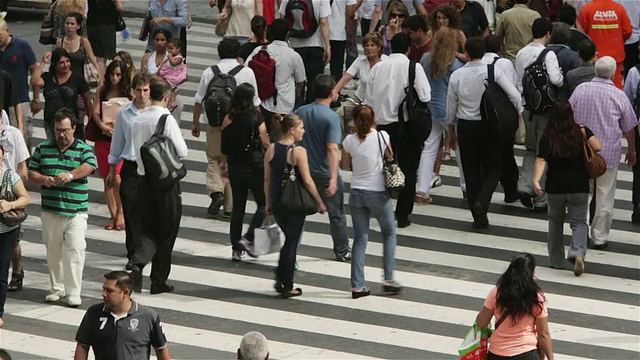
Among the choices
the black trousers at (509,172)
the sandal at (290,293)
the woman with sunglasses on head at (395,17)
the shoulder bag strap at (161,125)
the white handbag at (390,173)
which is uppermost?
the woman with sunglasses on head at (395,17)

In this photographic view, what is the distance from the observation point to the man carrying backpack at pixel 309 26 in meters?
19.0

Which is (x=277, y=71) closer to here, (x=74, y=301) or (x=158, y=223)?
(x=158, y=223)

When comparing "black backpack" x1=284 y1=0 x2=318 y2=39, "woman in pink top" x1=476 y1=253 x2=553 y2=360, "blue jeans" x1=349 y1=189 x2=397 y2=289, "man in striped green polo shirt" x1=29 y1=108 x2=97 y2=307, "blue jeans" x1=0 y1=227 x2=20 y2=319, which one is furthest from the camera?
"black backpack" x1=284 y1=0 x2=318 y2=39

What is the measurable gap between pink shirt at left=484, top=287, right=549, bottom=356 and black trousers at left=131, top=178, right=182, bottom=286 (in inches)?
168

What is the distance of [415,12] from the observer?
20.1 meters

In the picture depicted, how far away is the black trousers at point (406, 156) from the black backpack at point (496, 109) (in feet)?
2.51

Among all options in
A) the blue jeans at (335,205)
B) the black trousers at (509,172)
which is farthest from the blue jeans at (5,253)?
the black trousers at (509,172)

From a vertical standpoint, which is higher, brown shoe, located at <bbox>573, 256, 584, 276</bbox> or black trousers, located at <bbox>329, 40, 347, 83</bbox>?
black trousers, located at <bbox>329, 40, 347, 83</bbox>

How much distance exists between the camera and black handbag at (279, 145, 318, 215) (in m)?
13.4

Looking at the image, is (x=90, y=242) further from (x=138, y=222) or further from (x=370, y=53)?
(x=370, y=53)

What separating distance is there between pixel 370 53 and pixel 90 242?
351cm

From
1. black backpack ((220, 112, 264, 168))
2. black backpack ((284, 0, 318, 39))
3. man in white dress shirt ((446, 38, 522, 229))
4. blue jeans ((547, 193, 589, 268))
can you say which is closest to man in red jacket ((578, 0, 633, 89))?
black backpack ((284, 0, 318, 39))

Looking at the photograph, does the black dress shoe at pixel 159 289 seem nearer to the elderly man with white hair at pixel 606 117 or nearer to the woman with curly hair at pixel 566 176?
the woman with curly hair at pixel 566 176

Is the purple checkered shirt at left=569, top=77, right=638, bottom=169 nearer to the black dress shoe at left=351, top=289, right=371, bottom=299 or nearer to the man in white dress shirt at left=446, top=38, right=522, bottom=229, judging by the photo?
the man in white dress shirt at left=446, top=38, right=522, bottom=229
